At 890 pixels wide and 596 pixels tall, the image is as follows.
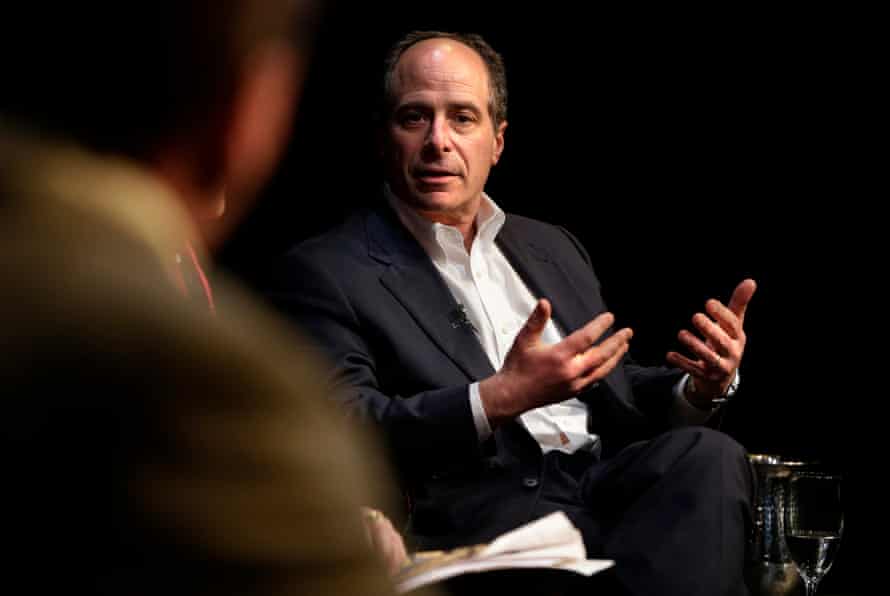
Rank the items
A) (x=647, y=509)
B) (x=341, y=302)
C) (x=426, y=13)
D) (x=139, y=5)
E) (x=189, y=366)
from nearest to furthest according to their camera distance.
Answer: (x=189, y=366) → (x=139, y=5) → (x=647, y=509) → (x=341, y=302) → (x=426, y=13)

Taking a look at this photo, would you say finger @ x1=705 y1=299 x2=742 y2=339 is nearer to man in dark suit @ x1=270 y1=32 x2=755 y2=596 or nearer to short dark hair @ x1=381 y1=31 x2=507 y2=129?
man in dark suit @ x1=270 y1=32 x2=755 y2=596

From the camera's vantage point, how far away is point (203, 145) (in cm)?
68

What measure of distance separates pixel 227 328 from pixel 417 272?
1866mm

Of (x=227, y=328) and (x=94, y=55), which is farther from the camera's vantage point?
(x=94, y=55)

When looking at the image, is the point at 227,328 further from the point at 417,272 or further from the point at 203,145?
the point at 417,272

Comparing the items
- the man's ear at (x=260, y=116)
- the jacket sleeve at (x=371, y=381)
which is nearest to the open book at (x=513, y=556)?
the man's ear at (x=260, y=116)

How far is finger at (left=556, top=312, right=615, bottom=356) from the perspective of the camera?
1.90 metres

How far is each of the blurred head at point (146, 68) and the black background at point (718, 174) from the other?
227 centimetres

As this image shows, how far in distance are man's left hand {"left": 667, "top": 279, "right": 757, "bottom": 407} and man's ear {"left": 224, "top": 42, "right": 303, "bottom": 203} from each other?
1.62 m

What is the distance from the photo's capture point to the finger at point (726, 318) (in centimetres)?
226

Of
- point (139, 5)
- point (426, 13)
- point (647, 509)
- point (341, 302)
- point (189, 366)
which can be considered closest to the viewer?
point (189, 366)

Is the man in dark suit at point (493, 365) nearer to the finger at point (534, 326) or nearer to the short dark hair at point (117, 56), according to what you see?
the finger at point (534, 326)

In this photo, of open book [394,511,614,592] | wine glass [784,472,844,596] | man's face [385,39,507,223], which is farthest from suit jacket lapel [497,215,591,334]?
open book [394,511,614,592]

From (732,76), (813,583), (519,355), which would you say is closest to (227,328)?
(519,355)
